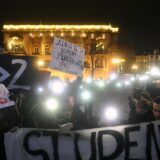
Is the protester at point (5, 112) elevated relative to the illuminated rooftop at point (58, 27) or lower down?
lower down

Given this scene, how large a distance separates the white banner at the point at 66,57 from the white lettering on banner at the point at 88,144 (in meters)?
2.48

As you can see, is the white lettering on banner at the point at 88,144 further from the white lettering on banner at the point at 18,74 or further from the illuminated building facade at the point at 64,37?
the illuminated building facade at the point at 64,37

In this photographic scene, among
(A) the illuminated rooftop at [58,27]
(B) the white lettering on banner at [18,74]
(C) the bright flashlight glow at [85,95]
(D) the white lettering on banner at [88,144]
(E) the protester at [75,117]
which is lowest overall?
(D) the white lettering on banner at [88,144]

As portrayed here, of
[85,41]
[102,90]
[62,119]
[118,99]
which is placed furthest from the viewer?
[85,41]

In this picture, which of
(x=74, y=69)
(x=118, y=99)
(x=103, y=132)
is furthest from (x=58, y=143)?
(x=118, y=99)

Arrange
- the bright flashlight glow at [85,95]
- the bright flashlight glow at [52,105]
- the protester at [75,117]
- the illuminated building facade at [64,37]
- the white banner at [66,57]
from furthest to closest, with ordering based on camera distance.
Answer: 1. the illuminated building facade at [64,37]
2. the bright flashlight glow at [85,95]
3. the white banner at [66,57]
4. the protester at [75,117]
5. the bright flashlight glow at [52,105]

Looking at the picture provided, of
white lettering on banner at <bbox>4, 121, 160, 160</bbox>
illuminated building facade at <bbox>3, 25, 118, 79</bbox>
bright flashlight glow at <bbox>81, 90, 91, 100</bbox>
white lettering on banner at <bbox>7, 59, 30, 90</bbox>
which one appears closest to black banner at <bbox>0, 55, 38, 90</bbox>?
white lettering on banner at <bbox>7, 59, 30, 90</bbox>

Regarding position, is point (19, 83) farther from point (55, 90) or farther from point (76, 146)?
point (55, 90)

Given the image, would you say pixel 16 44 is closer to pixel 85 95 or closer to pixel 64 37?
pixel 64 37

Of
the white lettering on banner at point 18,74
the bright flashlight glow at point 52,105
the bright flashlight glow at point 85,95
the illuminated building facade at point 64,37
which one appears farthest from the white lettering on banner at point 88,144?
the illuminated building facade at point 64,37

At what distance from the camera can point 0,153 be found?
19.0 ft

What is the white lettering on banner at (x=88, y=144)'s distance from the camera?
5.82 metres

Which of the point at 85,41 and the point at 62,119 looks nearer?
the point at 62,119

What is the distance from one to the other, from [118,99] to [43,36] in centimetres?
5969
